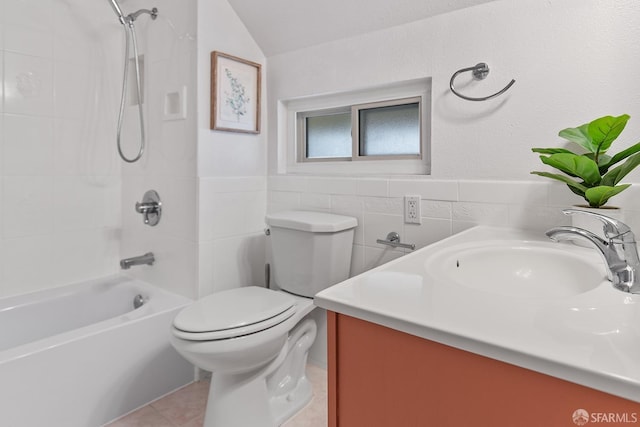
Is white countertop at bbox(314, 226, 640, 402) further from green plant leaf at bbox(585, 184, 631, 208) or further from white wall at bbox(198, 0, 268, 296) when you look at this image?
white wall at bbox(198, 0, 268, 296)

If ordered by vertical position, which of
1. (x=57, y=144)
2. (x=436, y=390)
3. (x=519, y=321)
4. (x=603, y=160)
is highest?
(x=57, y=144)

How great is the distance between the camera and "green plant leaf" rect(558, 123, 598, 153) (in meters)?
1.04

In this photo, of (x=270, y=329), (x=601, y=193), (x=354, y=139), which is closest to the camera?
(x=601, y=193)

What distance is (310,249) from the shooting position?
1.60 m

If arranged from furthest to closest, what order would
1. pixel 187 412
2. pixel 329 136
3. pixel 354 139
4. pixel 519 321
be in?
1. pixel 329 136
2. pixel 354 139
3. pixel 187 412
4. pixel 519 321

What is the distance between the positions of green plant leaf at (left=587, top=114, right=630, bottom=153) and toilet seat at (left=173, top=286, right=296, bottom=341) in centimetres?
113

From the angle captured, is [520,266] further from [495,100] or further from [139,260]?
[139,260]

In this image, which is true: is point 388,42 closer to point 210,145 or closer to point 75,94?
point 210,145

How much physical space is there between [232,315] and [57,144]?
137cm

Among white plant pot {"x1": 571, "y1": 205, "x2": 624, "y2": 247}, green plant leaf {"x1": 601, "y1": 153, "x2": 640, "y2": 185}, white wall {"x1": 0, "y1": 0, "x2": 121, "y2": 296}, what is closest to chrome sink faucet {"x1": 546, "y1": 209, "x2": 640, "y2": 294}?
white plant pot {"x1": 571, "y1": 205, "x2": 624, "y2": 247}

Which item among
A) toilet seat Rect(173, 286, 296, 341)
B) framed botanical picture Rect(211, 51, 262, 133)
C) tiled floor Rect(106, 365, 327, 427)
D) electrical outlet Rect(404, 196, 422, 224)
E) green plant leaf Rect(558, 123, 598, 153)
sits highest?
framed botanical picture Rect(211, 51, 262, 133)

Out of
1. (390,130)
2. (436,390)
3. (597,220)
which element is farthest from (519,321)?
(390,130)

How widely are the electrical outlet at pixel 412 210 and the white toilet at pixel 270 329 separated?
0.84ft

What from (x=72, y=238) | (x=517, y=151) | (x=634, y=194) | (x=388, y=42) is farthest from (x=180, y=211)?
(x=634, y=194)
